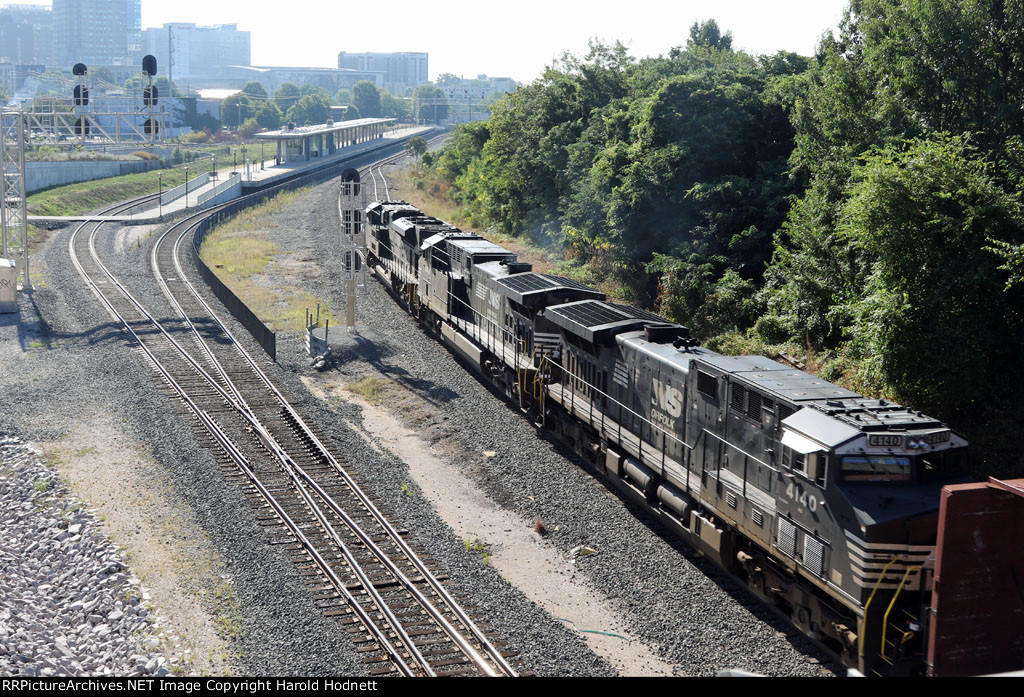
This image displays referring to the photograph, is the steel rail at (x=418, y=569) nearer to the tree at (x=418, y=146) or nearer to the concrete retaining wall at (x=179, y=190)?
the concrete retaining wall at (x=179, y=190)

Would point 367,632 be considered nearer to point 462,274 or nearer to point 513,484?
Answer: point 513,484

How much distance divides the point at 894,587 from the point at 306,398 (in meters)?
16.6

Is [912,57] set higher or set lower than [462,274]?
higher

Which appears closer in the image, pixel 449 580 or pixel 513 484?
pixel 449 580

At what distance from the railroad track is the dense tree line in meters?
10.2

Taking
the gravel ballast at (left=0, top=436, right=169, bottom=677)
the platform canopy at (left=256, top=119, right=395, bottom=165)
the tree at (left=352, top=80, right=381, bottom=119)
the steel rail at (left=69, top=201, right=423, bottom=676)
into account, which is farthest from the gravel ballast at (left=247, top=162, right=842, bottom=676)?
the tree at (left=352, top=80, right=381, bottom=119)

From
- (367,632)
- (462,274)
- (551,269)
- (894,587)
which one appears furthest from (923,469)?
(551,269)

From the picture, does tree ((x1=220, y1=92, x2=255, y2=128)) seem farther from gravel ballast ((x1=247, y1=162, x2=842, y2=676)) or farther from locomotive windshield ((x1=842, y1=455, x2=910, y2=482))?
locomotive windshield ((x1=842, y1=455, x2=910, y2=482))

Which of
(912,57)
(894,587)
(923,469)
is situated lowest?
(894,587)

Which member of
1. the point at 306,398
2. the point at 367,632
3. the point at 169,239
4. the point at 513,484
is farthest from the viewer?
the point at 169,239

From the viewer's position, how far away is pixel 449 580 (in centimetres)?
1457

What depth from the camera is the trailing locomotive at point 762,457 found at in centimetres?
1093

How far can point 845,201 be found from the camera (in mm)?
23094

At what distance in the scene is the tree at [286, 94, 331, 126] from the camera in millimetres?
158625
